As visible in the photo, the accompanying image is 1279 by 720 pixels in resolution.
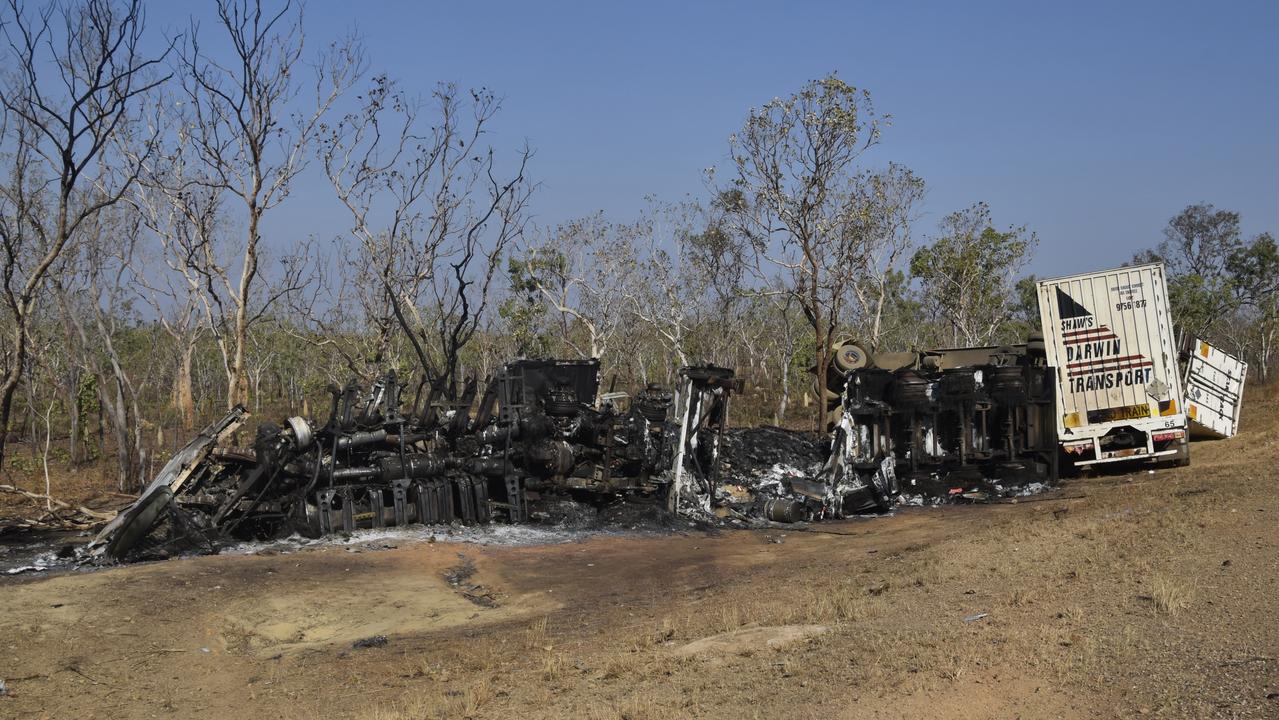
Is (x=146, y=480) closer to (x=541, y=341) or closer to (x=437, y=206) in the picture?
(x=437, y=206)

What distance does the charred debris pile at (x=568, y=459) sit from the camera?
12.0m

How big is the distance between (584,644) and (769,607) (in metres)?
1.52

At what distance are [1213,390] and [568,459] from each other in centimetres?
1218

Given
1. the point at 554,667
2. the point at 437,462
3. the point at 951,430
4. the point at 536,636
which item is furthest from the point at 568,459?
the point at 554,667

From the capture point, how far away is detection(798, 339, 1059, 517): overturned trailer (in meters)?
15.1

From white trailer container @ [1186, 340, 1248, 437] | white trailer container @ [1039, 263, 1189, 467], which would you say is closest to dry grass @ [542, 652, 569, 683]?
white trailer container @ [1039, 263, 1189, 467]

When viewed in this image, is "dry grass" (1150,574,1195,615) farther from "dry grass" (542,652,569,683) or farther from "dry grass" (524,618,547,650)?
"dry grass" (524,618,547,650)

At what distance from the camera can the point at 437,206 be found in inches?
921

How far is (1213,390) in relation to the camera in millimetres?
17688

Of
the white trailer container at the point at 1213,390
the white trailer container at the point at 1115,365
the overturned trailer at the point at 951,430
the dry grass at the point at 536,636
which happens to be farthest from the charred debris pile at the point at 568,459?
the dry grass at the point at 536,636

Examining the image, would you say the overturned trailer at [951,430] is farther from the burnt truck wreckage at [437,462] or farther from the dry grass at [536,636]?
the dry grass at [536,636]

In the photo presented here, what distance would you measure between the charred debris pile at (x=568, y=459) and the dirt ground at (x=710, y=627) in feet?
3.83

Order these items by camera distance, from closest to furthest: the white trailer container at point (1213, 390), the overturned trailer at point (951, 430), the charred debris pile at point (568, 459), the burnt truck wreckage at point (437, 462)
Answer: the burnt truck wreckage at point (437, 462), the charred debris pile at point (568, 459), the overturned trailer at point (951, 430), the white trailer container at point (1213, 390)

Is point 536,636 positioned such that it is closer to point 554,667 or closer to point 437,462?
Answer: point 554,667
